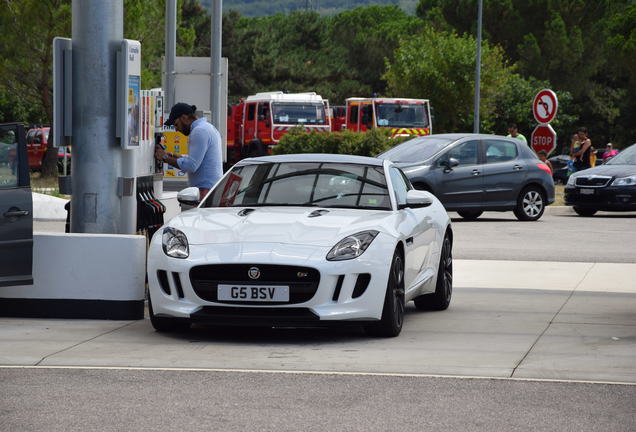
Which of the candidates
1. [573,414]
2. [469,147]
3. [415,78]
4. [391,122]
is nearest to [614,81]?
[415,78]

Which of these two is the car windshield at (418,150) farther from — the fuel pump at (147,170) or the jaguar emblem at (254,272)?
the jaguar emblem at (254,272)

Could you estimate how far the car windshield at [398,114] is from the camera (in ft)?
123

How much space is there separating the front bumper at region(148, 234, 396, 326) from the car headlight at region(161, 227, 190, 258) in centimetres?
6

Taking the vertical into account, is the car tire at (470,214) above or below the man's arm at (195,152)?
below

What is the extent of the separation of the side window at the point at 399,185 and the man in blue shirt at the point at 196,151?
1998mm

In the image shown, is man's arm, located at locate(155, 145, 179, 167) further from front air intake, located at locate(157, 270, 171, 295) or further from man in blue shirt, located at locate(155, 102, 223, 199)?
front air intake, located at locate(157, 270, 171, 295)

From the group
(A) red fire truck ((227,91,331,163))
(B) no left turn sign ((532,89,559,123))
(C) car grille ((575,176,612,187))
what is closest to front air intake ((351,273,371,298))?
(C) car grille ((575,176,612,187))

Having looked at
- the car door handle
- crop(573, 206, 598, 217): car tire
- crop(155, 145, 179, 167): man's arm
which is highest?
crop(155, 145, 179, 167): man's arm

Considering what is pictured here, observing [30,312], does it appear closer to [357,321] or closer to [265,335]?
[265,335]

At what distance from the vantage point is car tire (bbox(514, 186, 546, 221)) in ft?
74.9

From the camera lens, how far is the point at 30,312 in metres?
10.0

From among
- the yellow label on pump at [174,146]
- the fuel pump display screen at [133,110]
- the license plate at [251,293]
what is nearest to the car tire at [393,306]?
the license plate at [251,293]

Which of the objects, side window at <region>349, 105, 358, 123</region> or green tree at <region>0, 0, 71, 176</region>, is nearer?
green tree at <region>0, 0, 71, 176</region>

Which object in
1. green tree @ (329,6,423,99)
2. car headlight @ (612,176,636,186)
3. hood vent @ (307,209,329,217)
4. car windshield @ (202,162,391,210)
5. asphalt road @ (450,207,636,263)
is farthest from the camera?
green tree @ (329,6,423,99)
